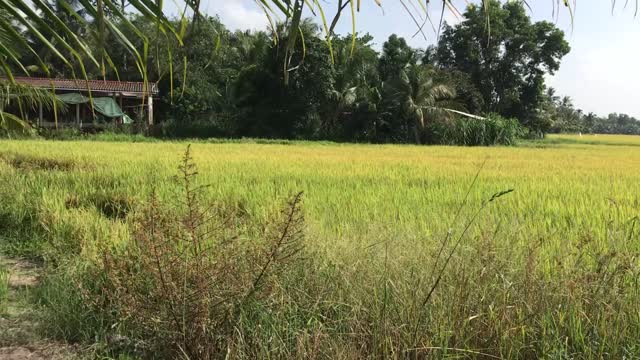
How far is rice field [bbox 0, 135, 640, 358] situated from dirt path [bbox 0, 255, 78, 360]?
0.31 m

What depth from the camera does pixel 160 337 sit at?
6.26 ft

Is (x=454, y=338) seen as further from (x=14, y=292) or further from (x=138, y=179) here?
(x=138, y=179)

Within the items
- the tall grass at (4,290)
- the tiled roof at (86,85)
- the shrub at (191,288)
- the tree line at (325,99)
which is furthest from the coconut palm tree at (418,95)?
the shrub at (191,288)

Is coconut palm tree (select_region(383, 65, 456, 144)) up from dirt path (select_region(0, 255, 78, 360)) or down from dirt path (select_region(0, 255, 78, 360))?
up

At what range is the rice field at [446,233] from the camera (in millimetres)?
1747

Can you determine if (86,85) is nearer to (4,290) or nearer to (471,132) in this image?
(4,290)

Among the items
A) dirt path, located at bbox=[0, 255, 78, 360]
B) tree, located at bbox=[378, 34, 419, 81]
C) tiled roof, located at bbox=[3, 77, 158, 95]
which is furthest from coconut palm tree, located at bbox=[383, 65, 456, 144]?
dirt path, located at bbox=[0, 255, 78, 360]

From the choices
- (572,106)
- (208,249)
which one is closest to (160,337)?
(208,249)

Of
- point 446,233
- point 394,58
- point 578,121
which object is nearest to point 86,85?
point 446,233

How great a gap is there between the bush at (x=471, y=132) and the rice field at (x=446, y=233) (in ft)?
46.4

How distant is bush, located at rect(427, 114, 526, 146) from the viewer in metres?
21.4

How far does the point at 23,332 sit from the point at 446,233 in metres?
1.83

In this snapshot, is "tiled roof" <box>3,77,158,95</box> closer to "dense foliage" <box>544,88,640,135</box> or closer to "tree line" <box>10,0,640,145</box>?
"tree line" <box>10,0,640,145</box>

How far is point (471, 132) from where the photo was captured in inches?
853
